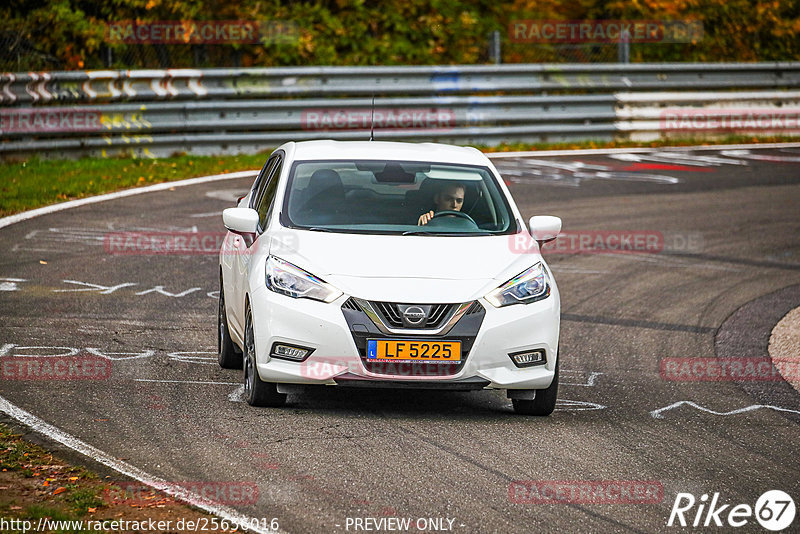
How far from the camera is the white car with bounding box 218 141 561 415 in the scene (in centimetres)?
734

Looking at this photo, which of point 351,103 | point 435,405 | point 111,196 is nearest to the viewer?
point 435,405

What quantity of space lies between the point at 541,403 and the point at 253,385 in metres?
1.75

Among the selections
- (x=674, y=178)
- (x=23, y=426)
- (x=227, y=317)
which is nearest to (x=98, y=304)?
(x=227, y=317)

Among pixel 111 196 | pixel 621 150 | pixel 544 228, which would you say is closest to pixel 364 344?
pixel 544 228

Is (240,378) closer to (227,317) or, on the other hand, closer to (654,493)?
(227,317)

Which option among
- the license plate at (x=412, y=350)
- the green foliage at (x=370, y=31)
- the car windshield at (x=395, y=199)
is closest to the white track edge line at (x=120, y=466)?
the license plate at (x=412, y=350)

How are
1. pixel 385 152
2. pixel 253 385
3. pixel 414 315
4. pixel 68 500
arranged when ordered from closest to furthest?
pixel 68 500 → pixel 414 315 → pixel 253 385 → pixel 385 152

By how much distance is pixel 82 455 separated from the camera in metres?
6.53

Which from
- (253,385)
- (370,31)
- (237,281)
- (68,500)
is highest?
(370,31)

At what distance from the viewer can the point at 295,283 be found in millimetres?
7539

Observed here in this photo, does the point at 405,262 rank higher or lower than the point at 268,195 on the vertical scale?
lower

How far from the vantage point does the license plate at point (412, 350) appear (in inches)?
288

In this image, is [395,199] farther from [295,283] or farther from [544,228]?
[295,283]

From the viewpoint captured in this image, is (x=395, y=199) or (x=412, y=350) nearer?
(x=412, y=350)
